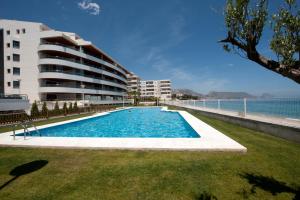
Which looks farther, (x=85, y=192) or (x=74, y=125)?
(x=74, y=125)

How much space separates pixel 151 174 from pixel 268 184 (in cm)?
279

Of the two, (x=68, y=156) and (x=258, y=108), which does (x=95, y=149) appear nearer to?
(x=68, y=156)

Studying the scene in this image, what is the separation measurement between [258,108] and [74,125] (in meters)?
15.3

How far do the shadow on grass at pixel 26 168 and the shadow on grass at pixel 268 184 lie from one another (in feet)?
19.1

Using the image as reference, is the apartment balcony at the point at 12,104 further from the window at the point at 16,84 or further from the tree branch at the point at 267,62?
the tree branch at the point at 267,62

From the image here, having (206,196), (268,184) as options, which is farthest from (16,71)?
(268,184)

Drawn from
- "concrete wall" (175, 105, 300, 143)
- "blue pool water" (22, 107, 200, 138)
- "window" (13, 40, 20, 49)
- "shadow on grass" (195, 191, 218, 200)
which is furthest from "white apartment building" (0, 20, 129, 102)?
"shadow on grass" (195, 191, 218, 200)

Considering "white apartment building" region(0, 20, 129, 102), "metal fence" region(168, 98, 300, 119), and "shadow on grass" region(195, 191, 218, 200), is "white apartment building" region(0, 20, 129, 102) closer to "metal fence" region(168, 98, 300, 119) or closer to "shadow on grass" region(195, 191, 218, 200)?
"metal fence" region(168, 98, 300, 119)

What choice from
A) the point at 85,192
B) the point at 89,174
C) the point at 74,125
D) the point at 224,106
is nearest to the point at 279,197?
the point at 85,192

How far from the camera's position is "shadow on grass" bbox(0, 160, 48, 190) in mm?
4730

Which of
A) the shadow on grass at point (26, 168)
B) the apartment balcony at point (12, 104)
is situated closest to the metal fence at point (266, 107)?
the shadow on grass at point (26, 168)

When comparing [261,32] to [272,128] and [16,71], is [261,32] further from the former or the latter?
[16,71]

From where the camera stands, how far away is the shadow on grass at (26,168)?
186 inches

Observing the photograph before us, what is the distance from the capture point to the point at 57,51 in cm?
3391
